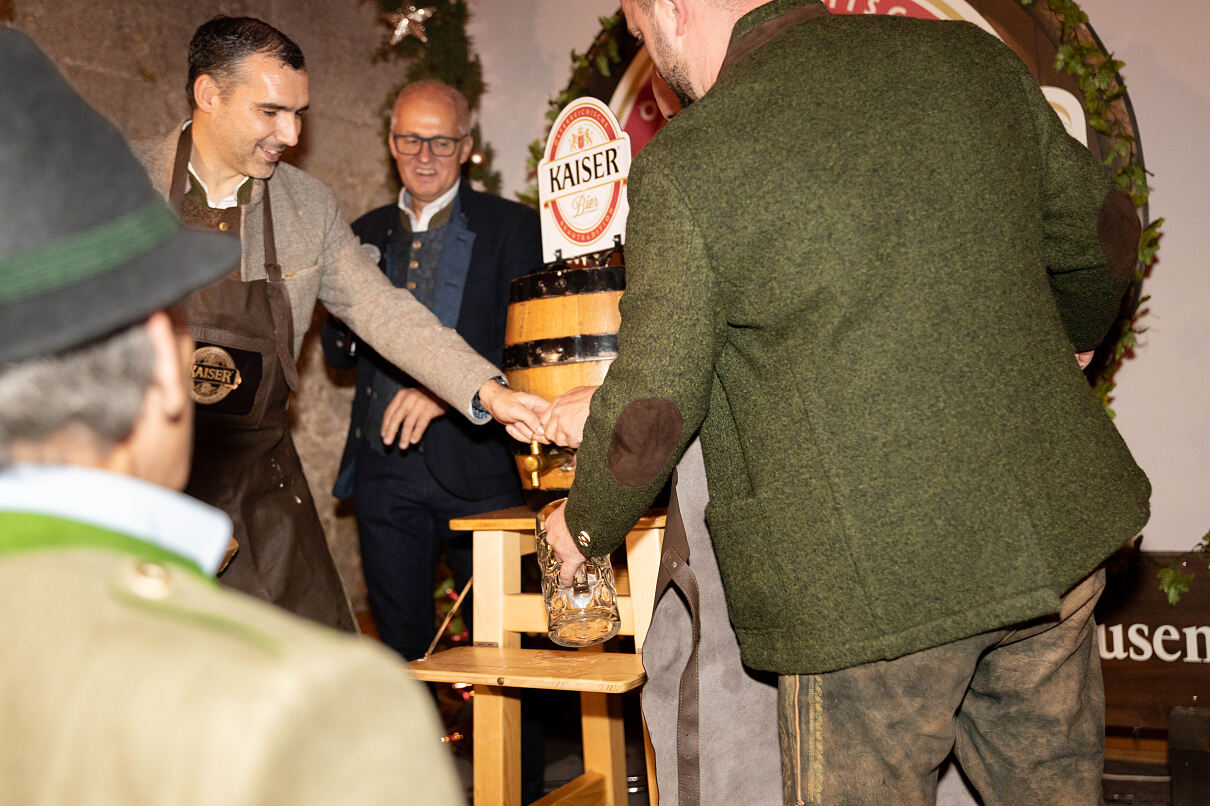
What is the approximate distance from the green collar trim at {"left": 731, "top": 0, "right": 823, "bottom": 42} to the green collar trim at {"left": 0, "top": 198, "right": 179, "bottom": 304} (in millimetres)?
1080

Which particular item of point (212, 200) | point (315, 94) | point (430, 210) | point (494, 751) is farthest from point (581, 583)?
point (315, 94)

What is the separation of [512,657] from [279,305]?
991 millimetres

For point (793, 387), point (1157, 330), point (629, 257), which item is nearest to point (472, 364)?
point (629, 257)

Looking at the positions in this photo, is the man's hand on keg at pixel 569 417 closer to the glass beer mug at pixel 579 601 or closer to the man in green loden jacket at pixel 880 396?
the glass beer mug at pixel 579 601

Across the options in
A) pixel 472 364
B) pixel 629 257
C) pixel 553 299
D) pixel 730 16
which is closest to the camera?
pixel 629 257

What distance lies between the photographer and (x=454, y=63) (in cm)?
398

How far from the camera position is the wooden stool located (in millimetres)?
1895

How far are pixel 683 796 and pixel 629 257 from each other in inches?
35.0

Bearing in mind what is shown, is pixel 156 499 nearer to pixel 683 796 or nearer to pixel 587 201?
pixel 683 796

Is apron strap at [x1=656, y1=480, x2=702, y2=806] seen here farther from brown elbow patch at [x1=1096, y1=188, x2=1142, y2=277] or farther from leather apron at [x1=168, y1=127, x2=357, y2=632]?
leather apron at [x1=168, y1=127, x2=357, y2=632]

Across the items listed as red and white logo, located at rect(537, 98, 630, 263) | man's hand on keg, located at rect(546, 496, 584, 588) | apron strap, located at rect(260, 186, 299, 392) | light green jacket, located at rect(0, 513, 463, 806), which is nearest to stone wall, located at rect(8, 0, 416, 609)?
apron strap, located at rect(260, 186, 299, 392)

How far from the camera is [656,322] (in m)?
1.37

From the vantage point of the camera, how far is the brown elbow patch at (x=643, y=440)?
141 cm

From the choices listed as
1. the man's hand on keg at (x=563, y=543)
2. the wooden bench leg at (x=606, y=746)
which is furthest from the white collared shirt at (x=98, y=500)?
the wooden bench leg at (x=606, y=746)
